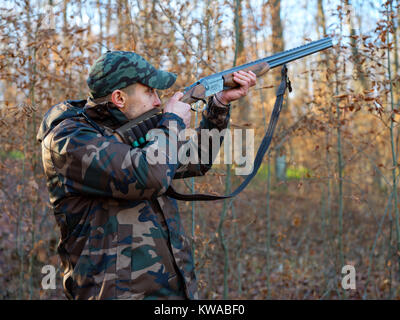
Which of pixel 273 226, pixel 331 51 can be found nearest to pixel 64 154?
pixel 331 51

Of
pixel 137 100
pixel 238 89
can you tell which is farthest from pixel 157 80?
pixel 238 89

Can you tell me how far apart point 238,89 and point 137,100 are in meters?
0.95

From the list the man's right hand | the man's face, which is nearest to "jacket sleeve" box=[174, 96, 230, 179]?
the man's right hand

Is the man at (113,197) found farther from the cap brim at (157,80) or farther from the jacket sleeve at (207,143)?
the jacket sleeve at (207,143)

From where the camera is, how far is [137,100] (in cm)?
217

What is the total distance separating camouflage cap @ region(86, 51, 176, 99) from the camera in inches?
80.5

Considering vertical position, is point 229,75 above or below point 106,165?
above

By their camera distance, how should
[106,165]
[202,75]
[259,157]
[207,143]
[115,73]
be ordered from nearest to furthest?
[106,165], [115,73], [207,143], [259,157], [202,75]

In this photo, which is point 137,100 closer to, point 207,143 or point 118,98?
point 118,98

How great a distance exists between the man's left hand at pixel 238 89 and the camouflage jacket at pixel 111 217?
831mm

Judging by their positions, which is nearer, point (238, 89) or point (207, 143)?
point (207, 143)

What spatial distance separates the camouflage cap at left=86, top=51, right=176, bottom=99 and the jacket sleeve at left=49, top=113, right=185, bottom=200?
28 centimetres

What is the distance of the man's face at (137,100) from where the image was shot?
2.14m
